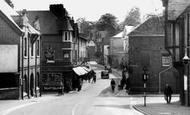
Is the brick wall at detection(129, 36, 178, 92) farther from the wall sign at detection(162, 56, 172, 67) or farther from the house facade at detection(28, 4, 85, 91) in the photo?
the house facade at detection(28, 4, 85, 91)

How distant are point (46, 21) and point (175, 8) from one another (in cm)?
3454

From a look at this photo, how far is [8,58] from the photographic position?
121ft

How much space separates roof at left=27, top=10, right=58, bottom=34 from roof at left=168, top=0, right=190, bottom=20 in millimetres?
32004

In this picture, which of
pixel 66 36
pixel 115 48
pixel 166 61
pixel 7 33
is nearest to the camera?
pixel 7 33

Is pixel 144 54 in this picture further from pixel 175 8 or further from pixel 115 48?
pixel 115 48

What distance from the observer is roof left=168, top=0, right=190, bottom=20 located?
31627 mm

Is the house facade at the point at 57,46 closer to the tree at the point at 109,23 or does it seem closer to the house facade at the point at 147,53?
the house facade at the point at 147,53

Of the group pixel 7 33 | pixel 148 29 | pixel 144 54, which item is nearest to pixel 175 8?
pixel 7 33

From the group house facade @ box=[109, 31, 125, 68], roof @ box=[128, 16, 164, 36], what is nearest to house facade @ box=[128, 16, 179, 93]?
roof @ box=[128, 16, 164, 36]

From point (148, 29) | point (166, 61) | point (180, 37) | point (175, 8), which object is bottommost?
point (166, 61)

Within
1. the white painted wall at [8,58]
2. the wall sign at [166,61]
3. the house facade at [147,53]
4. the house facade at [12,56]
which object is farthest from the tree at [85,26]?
the white painted wall at [8,58]

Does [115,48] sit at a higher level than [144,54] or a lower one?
higher

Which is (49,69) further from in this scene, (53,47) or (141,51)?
(141,51)

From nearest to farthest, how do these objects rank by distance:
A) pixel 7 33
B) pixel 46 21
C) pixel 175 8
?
pixel 175 8
pixel 7 33
pixel 46 21
